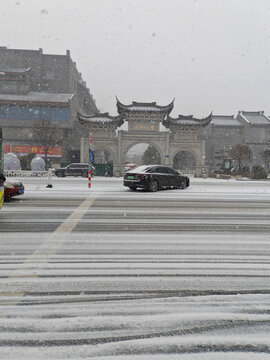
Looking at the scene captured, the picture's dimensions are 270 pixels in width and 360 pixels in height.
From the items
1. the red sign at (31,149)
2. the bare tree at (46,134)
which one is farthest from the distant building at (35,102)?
the bare tree at (46,134)

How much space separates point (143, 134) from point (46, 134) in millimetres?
13876

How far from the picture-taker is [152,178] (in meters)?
12.6

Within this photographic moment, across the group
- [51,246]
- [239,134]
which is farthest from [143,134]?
Result: [51,246]

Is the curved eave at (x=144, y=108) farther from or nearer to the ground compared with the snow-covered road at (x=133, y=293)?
farther from the ground

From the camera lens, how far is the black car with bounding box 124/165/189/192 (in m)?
12.4

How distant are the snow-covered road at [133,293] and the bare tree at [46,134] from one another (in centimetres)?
3426

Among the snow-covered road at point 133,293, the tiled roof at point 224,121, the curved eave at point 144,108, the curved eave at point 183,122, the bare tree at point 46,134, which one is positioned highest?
the tiled roof at point 224,121

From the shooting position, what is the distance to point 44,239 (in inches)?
163

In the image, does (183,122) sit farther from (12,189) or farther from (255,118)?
(12,189)

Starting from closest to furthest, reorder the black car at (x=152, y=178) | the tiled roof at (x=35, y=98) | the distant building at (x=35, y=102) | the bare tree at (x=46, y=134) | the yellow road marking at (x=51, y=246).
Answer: the yellow road marking at (x=51, y=246) → the black car at (x=152, y=178) → the bare tree at (x=46, y=134) → the distant building at (x=35, y=102) → the tiled roof at (x=35, y=98)

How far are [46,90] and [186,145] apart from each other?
108 feet

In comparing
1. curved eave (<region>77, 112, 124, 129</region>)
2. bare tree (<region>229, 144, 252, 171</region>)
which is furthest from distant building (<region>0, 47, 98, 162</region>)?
bare tree (<region>229, 144, 252, 171</region>)

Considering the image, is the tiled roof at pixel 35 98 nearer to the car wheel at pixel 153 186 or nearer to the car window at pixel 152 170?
the car window at pixel 152 170

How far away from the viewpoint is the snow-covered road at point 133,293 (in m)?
1.74
